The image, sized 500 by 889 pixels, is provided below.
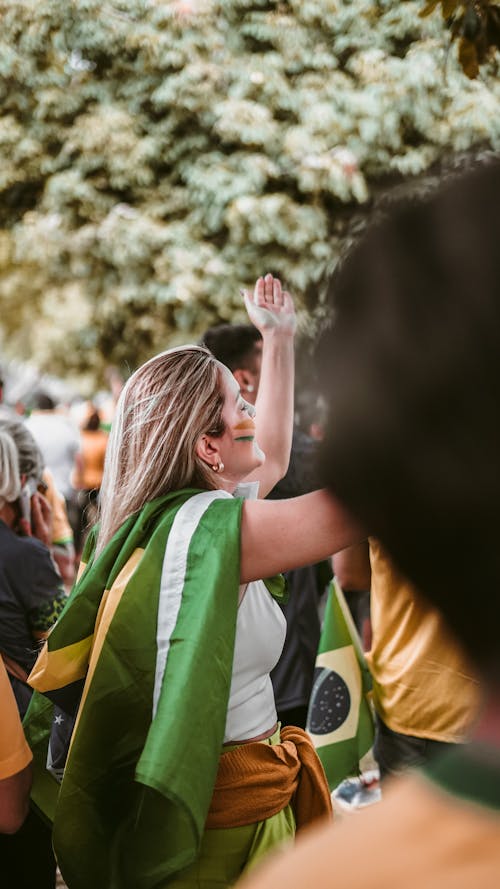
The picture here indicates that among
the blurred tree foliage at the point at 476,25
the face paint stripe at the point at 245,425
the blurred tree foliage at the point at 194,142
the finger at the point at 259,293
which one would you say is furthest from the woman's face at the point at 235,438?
the blurred tree foliage at the point at 194,142

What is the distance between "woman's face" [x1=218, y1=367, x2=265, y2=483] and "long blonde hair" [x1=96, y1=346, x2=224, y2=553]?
2cm

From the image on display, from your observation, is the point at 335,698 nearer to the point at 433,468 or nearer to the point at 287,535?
the point at 287,535

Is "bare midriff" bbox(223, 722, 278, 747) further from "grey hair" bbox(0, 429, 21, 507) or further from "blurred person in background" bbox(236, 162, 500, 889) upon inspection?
"grey hair" bbox(0, 429, 21, 507)

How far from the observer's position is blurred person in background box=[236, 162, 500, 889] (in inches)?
28.7

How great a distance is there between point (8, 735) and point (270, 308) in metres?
1.27

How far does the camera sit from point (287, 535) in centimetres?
172

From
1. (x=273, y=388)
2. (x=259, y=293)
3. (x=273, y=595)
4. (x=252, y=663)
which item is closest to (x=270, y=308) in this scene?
(x=259, y=293)

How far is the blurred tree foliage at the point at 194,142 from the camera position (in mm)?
11734

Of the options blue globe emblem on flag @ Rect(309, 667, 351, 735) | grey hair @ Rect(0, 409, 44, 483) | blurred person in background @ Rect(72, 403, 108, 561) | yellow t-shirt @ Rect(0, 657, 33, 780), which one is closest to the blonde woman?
yellow t-shirt @ Rect(0, 657, 33, 780)

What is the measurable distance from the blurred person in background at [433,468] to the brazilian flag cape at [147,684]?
3.04 ft

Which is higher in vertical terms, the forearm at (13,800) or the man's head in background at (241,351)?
the man's head in background at (241,351)

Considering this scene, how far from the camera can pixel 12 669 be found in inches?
118

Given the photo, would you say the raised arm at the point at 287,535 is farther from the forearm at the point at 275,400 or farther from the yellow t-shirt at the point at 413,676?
the yellow t-shirt at the point at 413,676

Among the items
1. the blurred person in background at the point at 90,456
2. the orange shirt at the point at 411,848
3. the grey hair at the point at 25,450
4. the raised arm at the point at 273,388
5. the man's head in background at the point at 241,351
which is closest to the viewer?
the orange shirt at the point at 411,848
